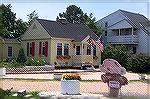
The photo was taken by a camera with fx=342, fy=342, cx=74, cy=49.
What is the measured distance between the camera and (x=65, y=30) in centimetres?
2873

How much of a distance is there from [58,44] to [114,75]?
54.8 feet

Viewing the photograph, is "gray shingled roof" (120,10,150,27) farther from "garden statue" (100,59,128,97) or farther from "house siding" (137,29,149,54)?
"garden statue" (100,59,128,97)

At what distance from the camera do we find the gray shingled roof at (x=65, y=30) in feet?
88.6

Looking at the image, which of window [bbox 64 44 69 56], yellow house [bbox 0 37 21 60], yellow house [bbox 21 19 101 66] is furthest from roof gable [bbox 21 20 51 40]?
window [bbox 64 44 69 56]

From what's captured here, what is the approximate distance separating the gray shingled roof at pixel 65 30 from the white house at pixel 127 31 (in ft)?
17.8

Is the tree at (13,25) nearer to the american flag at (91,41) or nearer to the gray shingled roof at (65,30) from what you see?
the gray shingled roof at (65,30)

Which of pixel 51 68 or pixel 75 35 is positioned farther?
pixel 75 35

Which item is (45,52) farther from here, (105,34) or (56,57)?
(105,34)

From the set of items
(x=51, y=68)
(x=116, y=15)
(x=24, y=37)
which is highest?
(x=116, y=15)

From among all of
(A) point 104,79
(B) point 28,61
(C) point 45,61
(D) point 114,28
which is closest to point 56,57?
(C) point 45,61

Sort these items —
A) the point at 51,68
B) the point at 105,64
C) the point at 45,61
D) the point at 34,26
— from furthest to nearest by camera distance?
the point at 34,26 → the point at 45,61 → the point at 51,68 → the point at 105,64

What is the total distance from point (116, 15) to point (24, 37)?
12.4m

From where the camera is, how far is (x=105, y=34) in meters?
38.3

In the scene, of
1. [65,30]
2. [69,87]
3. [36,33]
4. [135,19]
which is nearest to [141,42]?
[135,19]
